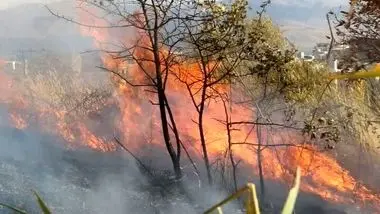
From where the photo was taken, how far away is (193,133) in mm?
11070

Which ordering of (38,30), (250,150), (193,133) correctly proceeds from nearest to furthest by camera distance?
(250,150) → (193,133) → (38,30)

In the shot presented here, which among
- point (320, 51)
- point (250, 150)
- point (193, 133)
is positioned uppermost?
point (320, 51)

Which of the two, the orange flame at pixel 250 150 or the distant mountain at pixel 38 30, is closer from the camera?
the orange flame at pixel 250 150

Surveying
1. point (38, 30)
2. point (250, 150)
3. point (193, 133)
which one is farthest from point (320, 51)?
point (38, 30)

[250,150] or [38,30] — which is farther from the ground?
[38,30]

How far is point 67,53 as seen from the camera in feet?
45.3

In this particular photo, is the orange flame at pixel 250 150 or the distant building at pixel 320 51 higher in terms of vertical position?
the distant building at pixel 320 51

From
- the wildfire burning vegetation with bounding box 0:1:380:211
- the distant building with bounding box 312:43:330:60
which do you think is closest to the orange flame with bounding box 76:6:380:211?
the wildfire burning vegetation with bounding box 0:1:380:211

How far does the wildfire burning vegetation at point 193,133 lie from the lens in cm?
981

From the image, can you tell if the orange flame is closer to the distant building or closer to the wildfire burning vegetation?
the wildfire burning vegetation

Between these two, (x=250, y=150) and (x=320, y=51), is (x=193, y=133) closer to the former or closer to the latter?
(x=250, y=150)

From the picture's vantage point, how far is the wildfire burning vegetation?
386 inches

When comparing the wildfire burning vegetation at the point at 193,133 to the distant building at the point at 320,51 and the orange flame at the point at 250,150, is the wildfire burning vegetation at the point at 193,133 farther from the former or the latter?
the distant building at the point at 320,51

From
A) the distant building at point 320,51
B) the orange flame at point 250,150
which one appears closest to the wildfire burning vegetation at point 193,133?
the orange flame at point 250,150
